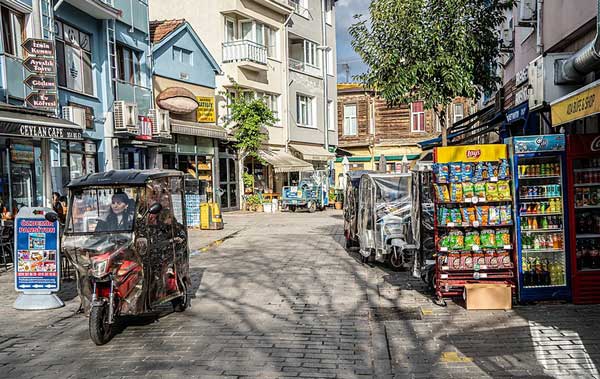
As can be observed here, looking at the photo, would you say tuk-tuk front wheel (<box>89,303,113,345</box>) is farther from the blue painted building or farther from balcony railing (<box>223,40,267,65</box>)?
balcony railing (<box>223,40,267,65</box>)

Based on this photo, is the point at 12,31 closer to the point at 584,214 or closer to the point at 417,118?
the point at 584,214

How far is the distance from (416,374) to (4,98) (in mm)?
11748

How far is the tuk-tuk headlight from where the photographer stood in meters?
6.55

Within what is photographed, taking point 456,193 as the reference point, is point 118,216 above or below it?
below

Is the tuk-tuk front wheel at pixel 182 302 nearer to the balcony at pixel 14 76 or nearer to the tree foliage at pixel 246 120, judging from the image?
the balcony at pixel 14 76

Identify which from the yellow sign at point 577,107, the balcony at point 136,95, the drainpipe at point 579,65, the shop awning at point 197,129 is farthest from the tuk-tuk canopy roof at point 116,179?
the shop awning at point 197,129

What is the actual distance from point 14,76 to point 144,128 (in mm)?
6764

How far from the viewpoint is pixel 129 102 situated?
19891 millimetres

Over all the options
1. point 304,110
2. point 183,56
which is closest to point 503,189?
point 183,56

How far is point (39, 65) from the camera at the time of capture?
13.5m

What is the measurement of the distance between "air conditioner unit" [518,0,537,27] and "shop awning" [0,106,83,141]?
10.2 metres

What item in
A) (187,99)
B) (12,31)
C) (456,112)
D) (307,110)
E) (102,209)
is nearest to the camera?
(102,209)

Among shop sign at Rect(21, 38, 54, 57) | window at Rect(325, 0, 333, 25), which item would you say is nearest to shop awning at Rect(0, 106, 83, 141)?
shop sign at Rect(21, 38, 54, 57)

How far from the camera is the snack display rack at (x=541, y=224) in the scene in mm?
7828
